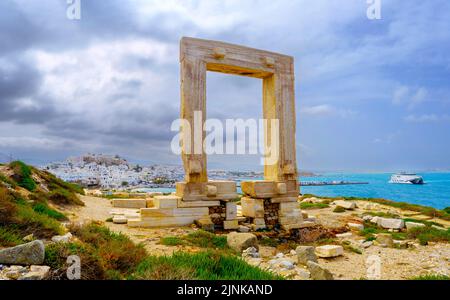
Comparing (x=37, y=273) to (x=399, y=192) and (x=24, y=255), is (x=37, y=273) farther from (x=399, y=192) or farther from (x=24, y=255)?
(x=399, y=192)

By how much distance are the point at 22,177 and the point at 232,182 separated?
26.4 ft

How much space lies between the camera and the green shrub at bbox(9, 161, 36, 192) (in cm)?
1141

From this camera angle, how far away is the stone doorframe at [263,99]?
9.73 metres

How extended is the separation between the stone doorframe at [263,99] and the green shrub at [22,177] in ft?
19.5

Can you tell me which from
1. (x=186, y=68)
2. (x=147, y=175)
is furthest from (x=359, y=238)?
(x=147, y=175)

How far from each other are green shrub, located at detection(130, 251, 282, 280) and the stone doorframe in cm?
474

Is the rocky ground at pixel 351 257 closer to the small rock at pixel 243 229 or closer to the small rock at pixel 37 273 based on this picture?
the small rock at pixel 243 229

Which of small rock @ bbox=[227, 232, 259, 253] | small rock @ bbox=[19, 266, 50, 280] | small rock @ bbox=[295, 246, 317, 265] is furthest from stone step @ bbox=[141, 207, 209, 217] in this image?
small rock @ bbox=[19, 266, 50, 280]


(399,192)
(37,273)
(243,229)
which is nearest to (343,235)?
(243,229)

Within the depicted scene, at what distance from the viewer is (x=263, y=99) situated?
11844mm

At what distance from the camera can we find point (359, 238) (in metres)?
9.84
